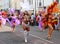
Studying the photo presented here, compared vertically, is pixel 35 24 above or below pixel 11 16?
below

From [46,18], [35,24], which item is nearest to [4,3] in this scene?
[35,24]

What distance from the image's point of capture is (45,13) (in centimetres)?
1728

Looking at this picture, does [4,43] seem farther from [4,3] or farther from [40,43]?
[4,3]

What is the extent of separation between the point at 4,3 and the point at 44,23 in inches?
2384

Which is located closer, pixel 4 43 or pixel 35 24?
pixel 4 43

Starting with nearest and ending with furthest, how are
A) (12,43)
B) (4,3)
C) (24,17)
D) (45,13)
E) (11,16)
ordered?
(12,43) < (24,17) < (45,13) < (11,16) < (4,3)

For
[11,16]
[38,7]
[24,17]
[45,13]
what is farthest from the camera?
[38,7]

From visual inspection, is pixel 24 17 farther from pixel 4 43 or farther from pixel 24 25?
pixel 4 43

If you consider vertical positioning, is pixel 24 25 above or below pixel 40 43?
above

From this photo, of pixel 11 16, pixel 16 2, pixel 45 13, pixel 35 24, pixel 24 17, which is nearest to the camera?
pixel 24 17

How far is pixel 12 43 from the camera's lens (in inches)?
584

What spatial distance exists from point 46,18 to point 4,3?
6078 cm

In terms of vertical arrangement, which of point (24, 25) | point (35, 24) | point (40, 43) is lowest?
point (35, 24)

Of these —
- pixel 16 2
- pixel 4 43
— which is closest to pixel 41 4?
pixel 16 2
